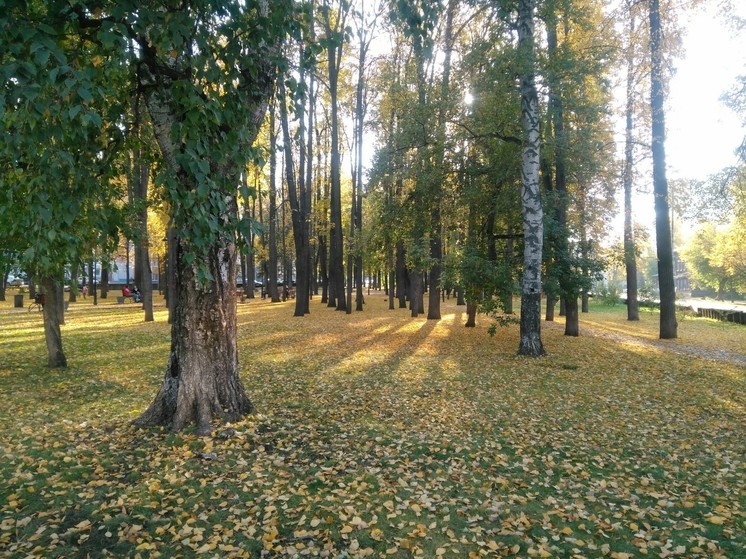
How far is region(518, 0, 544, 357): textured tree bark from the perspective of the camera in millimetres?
10102

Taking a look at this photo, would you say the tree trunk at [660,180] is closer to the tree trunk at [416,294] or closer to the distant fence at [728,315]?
the distant fence at [728,315]

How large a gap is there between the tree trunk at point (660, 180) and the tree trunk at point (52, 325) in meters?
15.8

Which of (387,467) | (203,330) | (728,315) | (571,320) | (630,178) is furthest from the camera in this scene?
(728,315)

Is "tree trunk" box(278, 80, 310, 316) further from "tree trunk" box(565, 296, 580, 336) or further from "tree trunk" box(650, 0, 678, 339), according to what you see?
"tree trunk" box(650, 0, 678, 339)

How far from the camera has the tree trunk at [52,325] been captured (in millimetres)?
9047

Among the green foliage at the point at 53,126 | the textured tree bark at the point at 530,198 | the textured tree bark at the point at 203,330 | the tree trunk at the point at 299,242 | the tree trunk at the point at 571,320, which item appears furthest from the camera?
the tree trunk at the point at 299,242

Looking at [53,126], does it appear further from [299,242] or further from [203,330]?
[299,242]

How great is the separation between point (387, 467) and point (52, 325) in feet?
25.9

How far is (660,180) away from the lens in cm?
1389

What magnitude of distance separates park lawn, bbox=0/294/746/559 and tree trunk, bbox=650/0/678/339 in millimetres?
5678

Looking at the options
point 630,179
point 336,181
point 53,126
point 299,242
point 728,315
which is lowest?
point 728,315

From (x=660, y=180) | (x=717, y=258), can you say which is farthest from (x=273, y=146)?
(x=717, y=258)

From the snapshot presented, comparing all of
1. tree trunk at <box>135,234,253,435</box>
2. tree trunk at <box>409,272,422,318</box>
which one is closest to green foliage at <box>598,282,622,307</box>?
tree trunk at <box>409,272,422,318</box>

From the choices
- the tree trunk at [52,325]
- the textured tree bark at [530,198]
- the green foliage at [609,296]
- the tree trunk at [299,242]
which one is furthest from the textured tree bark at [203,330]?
Answer: the green foliage at [609,296]
